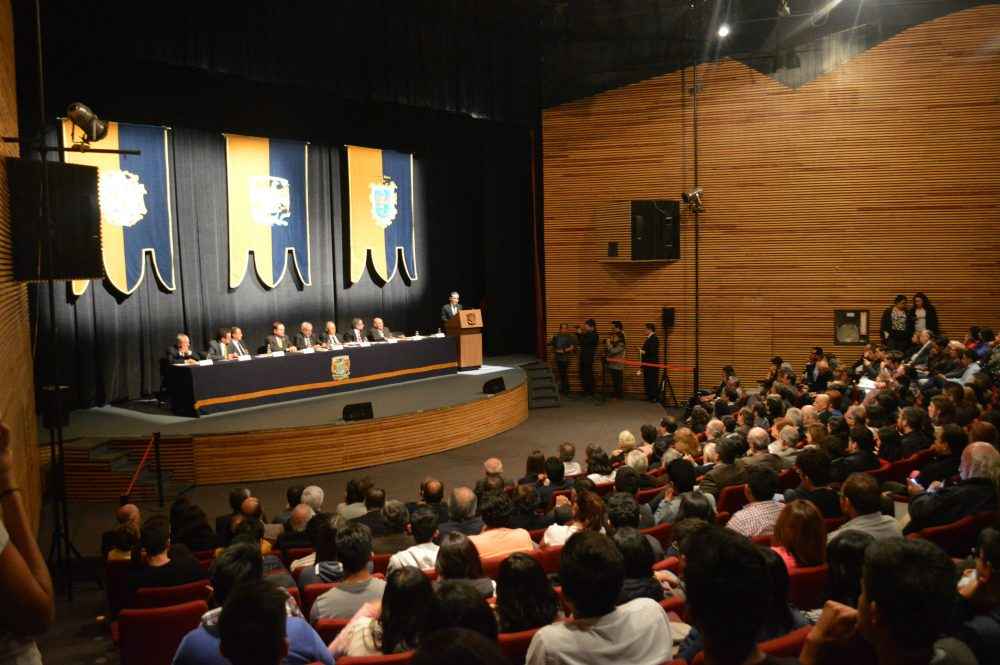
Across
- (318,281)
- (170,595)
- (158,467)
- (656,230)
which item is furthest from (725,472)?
(318,281)

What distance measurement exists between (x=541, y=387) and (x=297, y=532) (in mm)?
8844

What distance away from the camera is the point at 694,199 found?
44.0 ft

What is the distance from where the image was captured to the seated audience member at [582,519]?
4.33 meters

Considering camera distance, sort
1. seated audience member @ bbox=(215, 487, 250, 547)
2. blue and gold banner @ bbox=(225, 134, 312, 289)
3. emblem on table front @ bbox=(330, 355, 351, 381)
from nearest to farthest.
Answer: seated audience member @ bbox=(215, 487, 250, 547) < emblem on table front @ bbox=(330, 355, 351, 381) < blue and gold banner @ bbox=(225, 134, 312, 289)

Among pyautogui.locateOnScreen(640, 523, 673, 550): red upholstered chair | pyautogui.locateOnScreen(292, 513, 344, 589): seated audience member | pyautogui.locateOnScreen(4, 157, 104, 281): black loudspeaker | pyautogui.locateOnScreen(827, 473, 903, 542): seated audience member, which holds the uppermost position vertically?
pyautogui.locateOnScreen(4, 157, 104, 281): black loudspeaker

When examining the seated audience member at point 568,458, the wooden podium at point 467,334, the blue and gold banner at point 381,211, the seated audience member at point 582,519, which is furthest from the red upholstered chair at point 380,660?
the blue and gold banner at point 381,211

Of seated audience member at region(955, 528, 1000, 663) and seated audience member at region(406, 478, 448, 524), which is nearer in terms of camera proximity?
seated audience member at region(955, 528, 1000, 663)

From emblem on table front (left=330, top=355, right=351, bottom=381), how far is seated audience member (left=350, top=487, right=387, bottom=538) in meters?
6.52

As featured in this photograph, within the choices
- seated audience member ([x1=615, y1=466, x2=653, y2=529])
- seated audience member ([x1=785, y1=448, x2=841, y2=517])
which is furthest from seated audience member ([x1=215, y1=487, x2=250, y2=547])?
seated audience member ([x1=785, y1=448, x2=841, y2=517])

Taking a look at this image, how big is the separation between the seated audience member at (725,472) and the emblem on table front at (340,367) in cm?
705

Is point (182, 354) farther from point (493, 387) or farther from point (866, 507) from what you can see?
point (866, 507)

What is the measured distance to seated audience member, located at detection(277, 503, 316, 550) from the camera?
4.89 m

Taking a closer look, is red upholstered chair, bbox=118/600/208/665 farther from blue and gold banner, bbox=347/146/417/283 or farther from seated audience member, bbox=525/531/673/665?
blue and gold banner, bbox=347/146/417/283

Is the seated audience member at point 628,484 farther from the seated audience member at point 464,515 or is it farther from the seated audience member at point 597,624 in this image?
Result: the seated audience member at point 597,624
